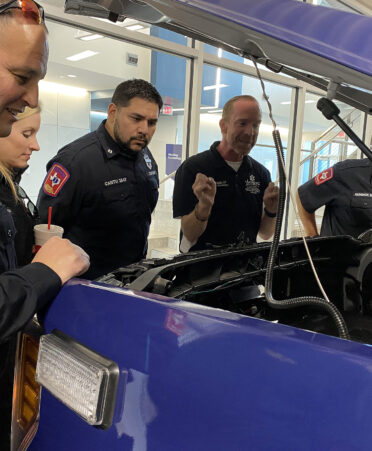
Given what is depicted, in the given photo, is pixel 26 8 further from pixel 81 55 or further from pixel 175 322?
pixel 81 55

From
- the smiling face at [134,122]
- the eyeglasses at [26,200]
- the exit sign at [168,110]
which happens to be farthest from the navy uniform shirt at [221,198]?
the exit sign at [168,110]

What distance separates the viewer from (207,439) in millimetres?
619

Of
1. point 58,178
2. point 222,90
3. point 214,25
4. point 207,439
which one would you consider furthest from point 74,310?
point 222,90

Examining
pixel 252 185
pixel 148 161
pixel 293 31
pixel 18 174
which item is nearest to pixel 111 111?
pixel 148 161

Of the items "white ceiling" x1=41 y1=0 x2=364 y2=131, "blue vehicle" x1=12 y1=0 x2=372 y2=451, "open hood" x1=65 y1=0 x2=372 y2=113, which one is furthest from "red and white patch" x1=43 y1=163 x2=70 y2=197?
"white ceiling" x1=41 y1=0 x2=364 y2=131

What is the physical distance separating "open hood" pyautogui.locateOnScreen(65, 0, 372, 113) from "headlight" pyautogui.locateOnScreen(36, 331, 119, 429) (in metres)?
0.62

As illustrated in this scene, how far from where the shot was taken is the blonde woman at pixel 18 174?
4.61 ft

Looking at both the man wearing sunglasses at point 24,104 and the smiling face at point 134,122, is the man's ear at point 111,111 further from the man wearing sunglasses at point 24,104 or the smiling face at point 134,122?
the man wearing sunglasses at point 24,104

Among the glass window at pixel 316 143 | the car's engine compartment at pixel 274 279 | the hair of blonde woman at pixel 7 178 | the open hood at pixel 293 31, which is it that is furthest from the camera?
the glass window at pixel 316 143

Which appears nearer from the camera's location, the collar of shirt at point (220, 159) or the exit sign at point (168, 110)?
the collar of shirt at point (220, 159)

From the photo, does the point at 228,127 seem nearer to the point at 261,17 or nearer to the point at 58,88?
the point at 261,17

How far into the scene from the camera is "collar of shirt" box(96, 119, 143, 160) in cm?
209

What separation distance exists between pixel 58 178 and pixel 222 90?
3.53 m

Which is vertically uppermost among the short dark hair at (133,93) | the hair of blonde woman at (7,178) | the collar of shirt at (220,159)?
the short dark hair at (133,93)
